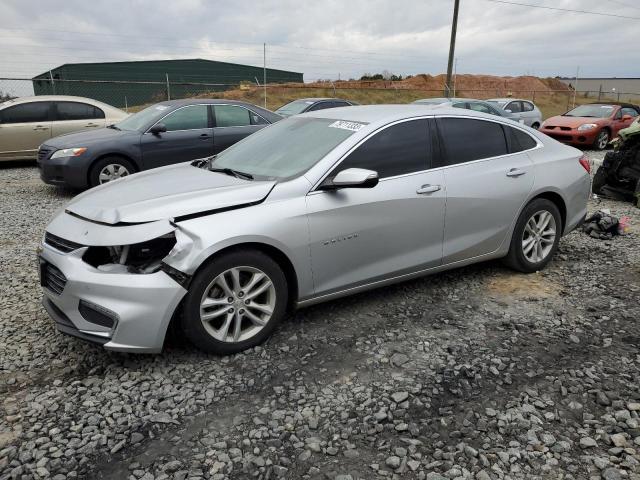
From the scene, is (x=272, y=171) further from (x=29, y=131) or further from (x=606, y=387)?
(x=29, y=131)

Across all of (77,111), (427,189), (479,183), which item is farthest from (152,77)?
(427,189)

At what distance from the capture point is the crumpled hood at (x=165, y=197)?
3225mm

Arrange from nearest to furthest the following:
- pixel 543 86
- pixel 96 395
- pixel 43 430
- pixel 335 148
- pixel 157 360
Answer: pixel 43 430 → pixel 96 395 → pixel 157 360 → pixel 335 148 → pixel 543 86

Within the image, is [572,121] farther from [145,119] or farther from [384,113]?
[384,113]

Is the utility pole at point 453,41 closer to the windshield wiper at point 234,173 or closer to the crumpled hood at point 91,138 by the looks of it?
the crumpled hood at point 91,138

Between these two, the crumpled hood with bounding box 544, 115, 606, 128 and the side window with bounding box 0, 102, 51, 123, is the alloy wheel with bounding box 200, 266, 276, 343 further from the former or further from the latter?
the crumpled hood with bounding box 544, 115, 606, 128

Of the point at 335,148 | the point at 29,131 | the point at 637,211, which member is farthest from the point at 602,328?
the point at 29,131

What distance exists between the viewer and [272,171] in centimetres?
382

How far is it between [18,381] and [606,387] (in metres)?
3.52

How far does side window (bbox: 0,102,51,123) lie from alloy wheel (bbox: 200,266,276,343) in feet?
30.9

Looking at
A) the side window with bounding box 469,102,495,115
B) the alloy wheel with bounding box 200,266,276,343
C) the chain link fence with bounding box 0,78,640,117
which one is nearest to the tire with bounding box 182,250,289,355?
the alloy wheel with bounding box 200,266,276,343

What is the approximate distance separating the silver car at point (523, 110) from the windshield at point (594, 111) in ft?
3.93

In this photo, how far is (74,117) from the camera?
10.9m

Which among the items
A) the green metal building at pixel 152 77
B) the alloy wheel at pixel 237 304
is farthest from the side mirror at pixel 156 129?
the green metal building at pixel 152 77
